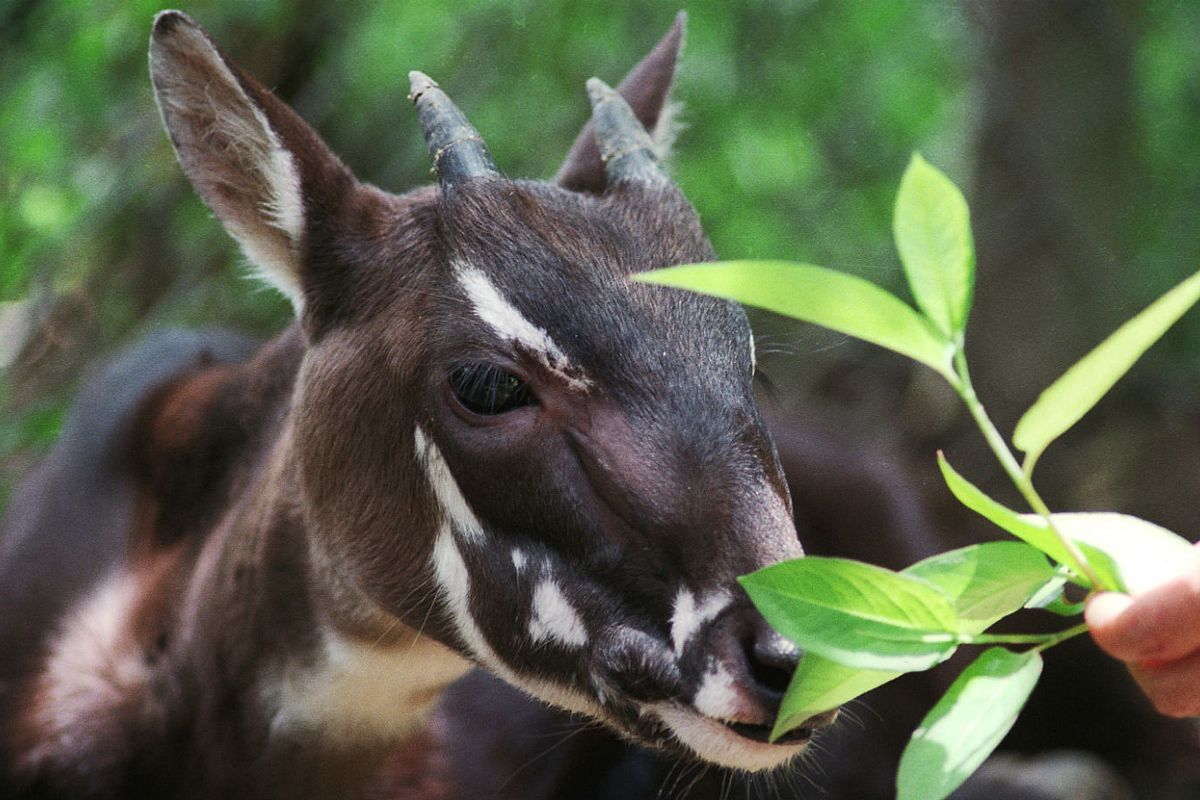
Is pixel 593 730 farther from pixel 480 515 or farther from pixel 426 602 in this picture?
pixel 480 515

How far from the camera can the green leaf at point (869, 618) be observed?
1.48 meters

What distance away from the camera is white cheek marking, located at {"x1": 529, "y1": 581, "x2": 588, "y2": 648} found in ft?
6.97

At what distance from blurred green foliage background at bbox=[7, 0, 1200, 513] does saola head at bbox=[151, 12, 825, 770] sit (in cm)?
240

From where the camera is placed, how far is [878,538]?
4023 millimetres

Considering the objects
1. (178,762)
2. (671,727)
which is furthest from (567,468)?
(178,762)

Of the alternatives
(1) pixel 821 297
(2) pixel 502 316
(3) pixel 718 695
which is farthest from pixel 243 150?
(1) pixel 821 297

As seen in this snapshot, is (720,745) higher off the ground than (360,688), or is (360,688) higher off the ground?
(720,745)

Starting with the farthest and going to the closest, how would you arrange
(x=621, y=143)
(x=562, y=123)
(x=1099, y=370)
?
(x=562, y=123), (x=621, y=143), (x=1099, y=370)

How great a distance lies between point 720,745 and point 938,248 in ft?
2.96

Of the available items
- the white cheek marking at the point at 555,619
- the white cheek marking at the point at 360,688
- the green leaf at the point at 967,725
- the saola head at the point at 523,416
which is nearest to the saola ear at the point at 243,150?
the saola head at the point at 523,416

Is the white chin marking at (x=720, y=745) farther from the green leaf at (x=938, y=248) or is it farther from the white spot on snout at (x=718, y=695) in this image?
the green leaf at (x=938, y=248)

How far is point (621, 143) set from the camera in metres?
2.53

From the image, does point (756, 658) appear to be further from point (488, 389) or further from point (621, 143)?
point (621, 143)

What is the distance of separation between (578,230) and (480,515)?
0.50 metres
